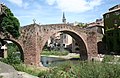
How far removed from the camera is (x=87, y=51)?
146 feet

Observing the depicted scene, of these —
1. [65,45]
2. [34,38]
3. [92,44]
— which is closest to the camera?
[34,38]

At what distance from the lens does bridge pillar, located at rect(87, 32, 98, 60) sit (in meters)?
43.9

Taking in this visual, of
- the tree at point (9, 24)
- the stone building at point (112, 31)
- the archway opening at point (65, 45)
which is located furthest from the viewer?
the stone building at point (112, 31)

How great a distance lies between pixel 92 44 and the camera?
4444 cm

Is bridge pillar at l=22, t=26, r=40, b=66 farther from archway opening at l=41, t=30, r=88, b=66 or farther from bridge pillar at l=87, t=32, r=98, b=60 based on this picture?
bridge pillar at l=87, t=32, r=98, b=60

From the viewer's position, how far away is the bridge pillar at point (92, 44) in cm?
4388

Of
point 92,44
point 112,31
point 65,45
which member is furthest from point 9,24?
point 65,45

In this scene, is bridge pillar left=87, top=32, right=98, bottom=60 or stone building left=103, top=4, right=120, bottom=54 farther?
stone building left=103, top=4, right=120, bottom=54

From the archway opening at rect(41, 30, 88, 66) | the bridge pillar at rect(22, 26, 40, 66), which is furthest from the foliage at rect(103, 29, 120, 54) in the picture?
the bridge pillar at rect(22, 26, 40, 66)

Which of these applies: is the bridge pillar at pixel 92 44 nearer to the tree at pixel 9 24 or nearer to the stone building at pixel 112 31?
the stone building at pixel 112 31

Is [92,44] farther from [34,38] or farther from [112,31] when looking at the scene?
[34,38]

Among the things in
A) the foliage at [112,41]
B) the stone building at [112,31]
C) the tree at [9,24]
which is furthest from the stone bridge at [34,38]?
the stone building at [112,31]

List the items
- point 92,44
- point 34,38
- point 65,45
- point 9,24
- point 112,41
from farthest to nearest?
point 65,45
point 112,41
point 92,44
point 34,38
point 9,24

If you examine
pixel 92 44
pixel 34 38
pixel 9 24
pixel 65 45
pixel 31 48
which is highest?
pixel 9 24
